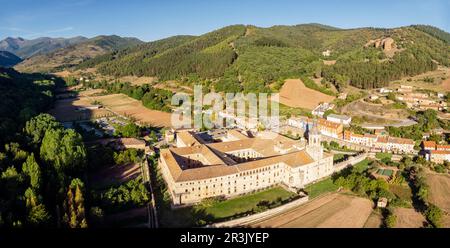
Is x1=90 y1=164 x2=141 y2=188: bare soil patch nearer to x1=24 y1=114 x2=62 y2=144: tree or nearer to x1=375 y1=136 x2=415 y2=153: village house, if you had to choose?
x1=24 y1=114 x2=62 y2=144: tree

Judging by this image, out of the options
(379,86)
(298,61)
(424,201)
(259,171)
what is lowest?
(424,201)

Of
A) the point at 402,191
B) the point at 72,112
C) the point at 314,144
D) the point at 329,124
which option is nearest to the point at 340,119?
the point at 329,124

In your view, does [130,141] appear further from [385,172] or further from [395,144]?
[395,144]

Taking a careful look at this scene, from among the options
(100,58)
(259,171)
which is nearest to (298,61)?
(259,171)

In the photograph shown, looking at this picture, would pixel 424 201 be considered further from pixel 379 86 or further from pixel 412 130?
pixel 379 86

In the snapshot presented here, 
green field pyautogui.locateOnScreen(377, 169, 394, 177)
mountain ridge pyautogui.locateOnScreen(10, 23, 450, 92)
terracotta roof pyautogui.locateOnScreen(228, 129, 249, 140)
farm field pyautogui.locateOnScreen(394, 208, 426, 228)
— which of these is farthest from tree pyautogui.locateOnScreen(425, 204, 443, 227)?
mountain ridge pyautogui.locateOnScreen(10, 23, 450, 92)

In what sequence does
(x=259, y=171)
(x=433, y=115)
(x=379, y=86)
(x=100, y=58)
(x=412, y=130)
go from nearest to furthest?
(x=259, y=171)
(x=412, y=130)
(x=433, y=115)
(x=379, y=86)
(x=100, y=58)

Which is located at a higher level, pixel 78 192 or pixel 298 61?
pixel 298 61

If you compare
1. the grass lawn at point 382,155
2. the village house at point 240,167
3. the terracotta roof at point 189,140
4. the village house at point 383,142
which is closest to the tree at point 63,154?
the village house at point 240,167
